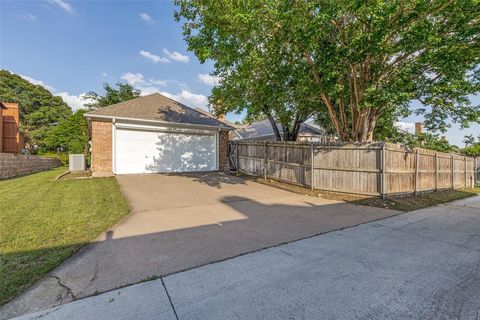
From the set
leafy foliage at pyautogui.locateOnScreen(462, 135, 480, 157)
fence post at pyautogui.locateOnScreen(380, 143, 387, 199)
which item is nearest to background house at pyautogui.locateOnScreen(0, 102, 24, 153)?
fence post at pyautogui.locateOnScreen(380, 143, 387, 199)

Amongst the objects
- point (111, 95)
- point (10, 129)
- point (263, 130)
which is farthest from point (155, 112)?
point (10, 129)

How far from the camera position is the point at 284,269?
302 cm

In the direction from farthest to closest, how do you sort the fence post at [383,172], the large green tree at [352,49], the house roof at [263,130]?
the house roof at [263,130], the fence post at [383,172], the large green tree at [352,49]

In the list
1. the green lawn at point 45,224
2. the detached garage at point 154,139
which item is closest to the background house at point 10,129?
the detached garage at point 154,139

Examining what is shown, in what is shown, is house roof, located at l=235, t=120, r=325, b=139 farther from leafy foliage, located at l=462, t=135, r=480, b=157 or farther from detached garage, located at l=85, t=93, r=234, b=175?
leafy foliage, located at l=462, t=135, r=480, b=157

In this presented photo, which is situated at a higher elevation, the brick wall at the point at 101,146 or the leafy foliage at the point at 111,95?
the leafy foliage at the point at 111,95

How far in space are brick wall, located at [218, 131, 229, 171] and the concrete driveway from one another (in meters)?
5.72

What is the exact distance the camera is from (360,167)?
8188 mm

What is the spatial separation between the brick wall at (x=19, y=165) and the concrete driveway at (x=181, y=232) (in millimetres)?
7483

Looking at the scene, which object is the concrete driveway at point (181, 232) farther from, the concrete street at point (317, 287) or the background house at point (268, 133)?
the background house at point (268, 133)

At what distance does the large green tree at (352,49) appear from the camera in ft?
20.5

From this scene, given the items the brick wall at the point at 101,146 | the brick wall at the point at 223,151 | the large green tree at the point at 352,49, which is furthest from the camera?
the brick wall at the point at 223,151

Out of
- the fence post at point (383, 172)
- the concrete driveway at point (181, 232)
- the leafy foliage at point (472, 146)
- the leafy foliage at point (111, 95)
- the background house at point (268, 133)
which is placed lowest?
the concrete driveway at point (181, 232)

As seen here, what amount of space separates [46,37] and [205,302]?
14650 mm
